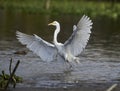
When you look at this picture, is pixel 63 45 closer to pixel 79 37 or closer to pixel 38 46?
pixel 79 37

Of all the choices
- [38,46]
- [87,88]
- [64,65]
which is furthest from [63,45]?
[87,88]

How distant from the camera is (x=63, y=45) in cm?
1476

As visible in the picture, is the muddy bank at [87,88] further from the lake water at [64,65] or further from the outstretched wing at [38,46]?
the outstretched wing at [38,46]

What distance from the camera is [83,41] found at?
14555mm

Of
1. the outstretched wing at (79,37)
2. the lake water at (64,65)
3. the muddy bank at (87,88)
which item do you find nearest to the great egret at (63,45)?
the outstretched wing at (79,37)

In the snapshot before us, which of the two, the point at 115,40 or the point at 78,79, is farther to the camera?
the point at 115,40

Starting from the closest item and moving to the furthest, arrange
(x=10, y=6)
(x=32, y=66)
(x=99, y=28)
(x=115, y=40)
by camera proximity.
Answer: (x=32, y=66)
(x=115, y=40)
(x=99, y=28)
(x=10, y=6)

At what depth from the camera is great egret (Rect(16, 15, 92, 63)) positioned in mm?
14405

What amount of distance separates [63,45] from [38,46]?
2.17 feet

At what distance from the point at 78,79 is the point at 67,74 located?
2.60 ft

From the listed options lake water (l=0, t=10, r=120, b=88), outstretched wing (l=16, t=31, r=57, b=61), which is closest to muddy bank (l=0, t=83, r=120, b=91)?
lake water (l=0, t=10, r=120, b=88)

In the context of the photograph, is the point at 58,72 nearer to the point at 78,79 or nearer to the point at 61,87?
the point at 78,79

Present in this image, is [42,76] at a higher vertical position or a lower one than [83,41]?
lower

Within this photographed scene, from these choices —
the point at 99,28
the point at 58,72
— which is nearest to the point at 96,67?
the point at 58,72
